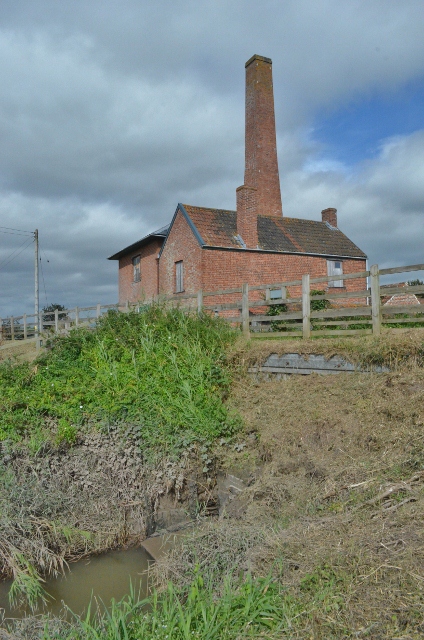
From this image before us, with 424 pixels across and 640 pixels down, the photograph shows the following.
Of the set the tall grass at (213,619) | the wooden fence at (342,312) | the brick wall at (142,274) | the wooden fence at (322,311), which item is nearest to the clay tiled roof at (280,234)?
the brick wall at (142,274)

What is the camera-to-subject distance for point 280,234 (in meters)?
24.3

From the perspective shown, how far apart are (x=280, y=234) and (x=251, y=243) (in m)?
2.51

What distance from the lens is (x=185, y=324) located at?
35.5ft

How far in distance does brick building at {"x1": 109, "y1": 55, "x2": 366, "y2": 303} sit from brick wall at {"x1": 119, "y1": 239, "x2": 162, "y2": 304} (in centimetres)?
5

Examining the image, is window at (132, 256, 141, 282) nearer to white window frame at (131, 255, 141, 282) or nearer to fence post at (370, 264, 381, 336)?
white window frame at (131, 255, 141, 282)

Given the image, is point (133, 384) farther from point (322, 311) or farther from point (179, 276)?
point (179, 276)

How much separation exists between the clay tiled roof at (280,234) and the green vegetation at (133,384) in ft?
36.5

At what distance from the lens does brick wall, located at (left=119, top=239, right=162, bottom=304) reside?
2633cm

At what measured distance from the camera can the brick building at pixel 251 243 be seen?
22.1 metres

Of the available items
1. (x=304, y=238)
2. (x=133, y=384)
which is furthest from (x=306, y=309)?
(x=304, y=238)

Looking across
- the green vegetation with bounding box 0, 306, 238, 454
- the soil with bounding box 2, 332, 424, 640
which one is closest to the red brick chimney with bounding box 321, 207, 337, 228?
the green vegetation with bounding box 0, 306, 238, 454

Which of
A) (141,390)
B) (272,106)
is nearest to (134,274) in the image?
(272,106)

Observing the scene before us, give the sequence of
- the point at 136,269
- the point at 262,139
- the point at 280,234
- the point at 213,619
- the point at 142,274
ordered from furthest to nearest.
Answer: the point at 136,269 < the point at 142,274 < the point at 262,139 < the point at 280,234 < the point at 213,619

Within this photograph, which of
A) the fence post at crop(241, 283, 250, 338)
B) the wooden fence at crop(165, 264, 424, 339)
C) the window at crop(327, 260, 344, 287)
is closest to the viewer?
the wooden fence at crop(165, 264, 424, 339)
